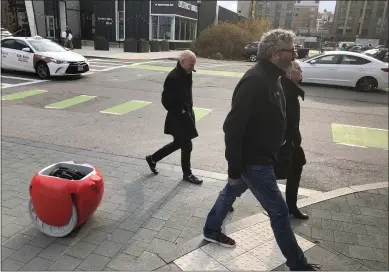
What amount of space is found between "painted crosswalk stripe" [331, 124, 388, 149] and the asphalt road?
0.03 meters

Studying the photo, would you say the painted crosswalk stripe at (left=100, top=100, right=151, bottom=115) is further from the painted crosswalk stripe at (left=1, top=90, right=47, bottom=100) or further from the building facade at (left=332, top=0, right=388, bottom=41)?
the building facade at (left=332, top=0, right=388, bottom=41)

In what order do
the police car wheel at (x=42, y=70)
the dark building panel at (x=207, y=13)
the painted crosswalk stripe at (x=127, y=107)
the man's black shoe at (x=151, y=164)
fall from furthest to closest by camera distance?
the dark building panel at (x=207, y=13)
the police car wheel at (x=42, y=70)
the painted crosswalk stripe at (x=127, y=107)
the man's black shoe at (x=151, y=164)

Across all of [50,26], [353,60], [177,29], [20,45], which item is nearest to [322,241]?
[353,60]

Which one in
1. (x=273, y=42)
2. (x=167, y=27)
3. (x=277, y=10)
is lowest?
(x=273, y=42)

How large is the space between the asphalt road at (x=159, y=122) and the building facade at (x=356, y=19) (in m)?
88.5

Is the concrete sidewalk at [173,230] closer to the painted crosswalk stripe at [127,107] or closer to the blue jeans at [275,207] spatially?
the blue jeans at [275,207]

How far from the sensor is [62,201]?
10.7 ft

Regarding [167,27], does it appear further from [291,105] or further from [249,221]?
[291,105]

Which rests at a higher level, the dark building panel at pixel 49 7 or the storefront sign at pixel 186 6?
the storefront sign at pixel 186 6

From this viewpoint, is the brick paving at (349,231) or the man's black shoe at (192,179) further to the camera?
the man's black shoe at (192,179)

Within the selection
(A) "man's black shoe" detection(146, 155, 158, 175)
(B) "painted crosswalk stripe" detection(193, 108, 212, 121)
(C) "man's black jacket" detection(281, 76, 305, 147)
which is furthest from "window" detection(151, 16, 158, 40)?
(C) "man's black jacket" detection(281, 76, 305, 147)

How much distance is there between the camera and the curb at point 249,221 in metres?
3.18

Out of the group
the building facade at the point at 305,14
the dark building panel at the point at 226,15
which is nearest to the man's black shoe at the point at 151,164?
the dark building panel at the point at 226,15

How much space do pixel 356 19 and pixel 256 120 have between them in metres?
112
